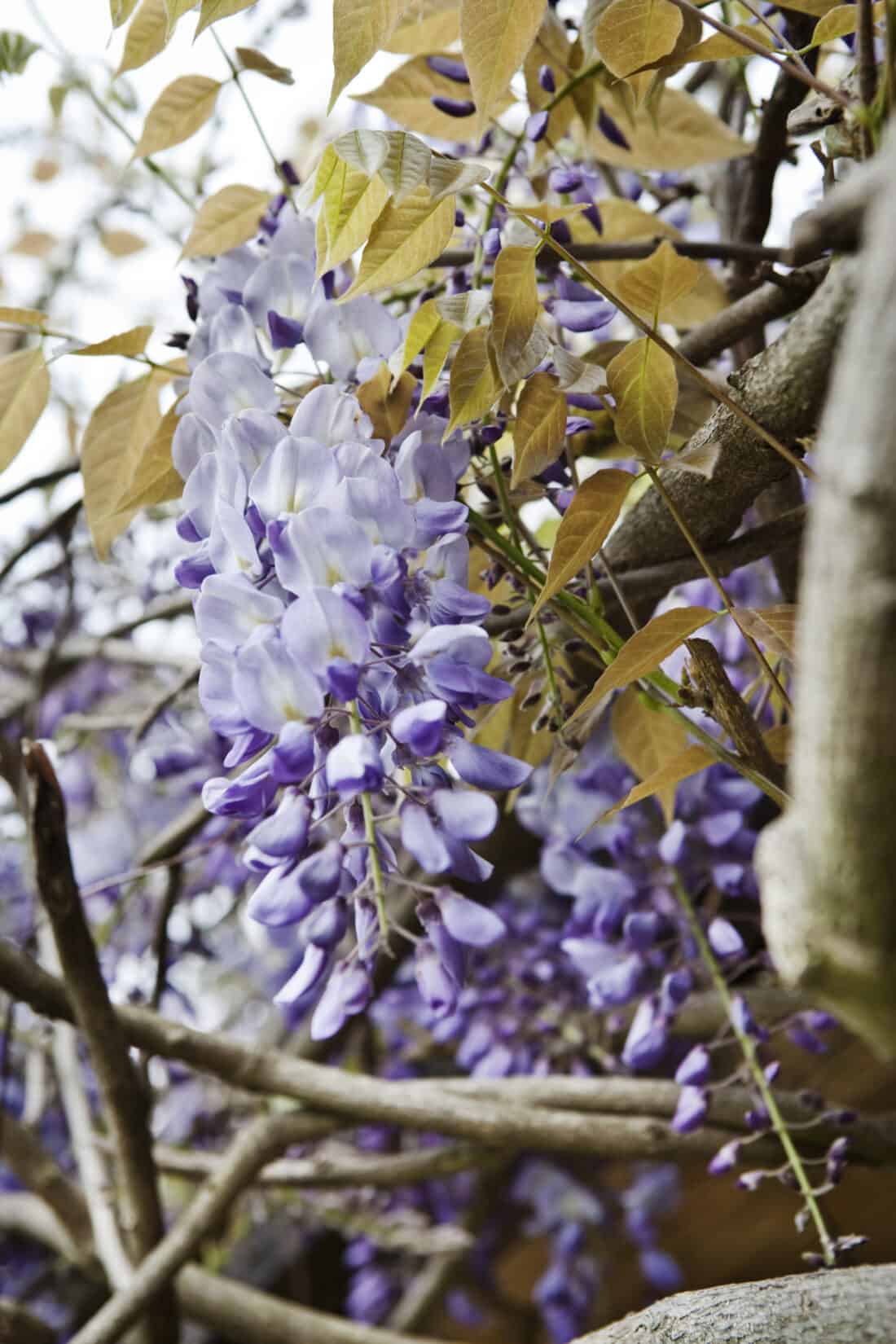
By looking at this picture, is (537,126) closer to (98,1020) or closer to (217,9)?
(217,9)

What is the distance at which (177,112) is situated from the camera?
0.57 meters

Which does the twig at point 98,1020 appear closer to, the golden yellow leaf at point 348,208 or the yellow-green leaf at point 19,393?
the yellow-green leaf at point 19,393

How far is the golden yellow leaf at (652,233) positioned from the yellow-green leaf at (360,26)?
0.24 meters

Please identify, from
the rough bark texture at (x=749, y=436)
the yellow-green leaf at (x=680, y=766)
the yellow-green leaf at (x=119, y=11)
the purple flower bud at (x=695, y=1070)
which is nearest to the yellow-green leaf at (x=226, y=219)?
the yellow-green leaf at (x=119, y=11)

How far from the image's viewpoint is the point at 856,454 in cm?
18

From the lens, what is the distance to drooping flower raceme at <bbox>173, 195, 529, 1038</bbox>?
34cm

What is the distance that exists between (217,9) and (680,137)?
321mm

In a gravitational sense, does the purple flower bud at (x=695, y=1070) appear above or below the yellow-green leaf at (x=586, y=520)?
below

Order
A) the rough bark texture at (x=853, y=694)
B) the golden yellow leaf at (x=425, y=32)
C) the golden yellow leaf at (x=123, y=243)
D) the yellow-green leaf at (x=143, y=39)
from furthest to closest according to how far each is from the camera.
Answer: the golden yellow leaf at (x=123, y=243)
the golden yellow leaf at (x=425, y=32)
the yellow-green leaf at (x=143, y=39)
the rough bark texture at (x=853, y=694)

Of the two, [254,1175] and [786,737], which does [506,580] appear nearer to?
[786,737]

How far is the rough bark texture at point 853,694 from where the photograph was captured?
17 cm

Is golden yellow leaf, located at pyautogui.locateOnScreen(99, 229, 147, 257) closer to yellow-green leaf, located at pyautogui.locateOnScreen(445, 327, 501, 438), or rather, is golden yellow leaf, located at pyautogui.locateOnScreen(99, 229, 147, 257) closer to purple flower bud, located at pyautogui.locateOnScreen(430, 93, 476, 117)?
purple flower bud, located at pyautogui.locateOnScreen(430, 93, 476, 117)

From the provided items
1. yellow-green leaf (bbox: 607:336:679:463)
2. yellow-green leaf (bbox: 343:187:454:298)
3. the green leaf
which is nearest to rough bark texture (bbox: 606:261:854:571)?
yellow-green leaf (bbox: 607:336:679:463)

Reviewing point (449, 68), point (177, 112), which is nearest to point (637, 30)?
point (449, 68)
